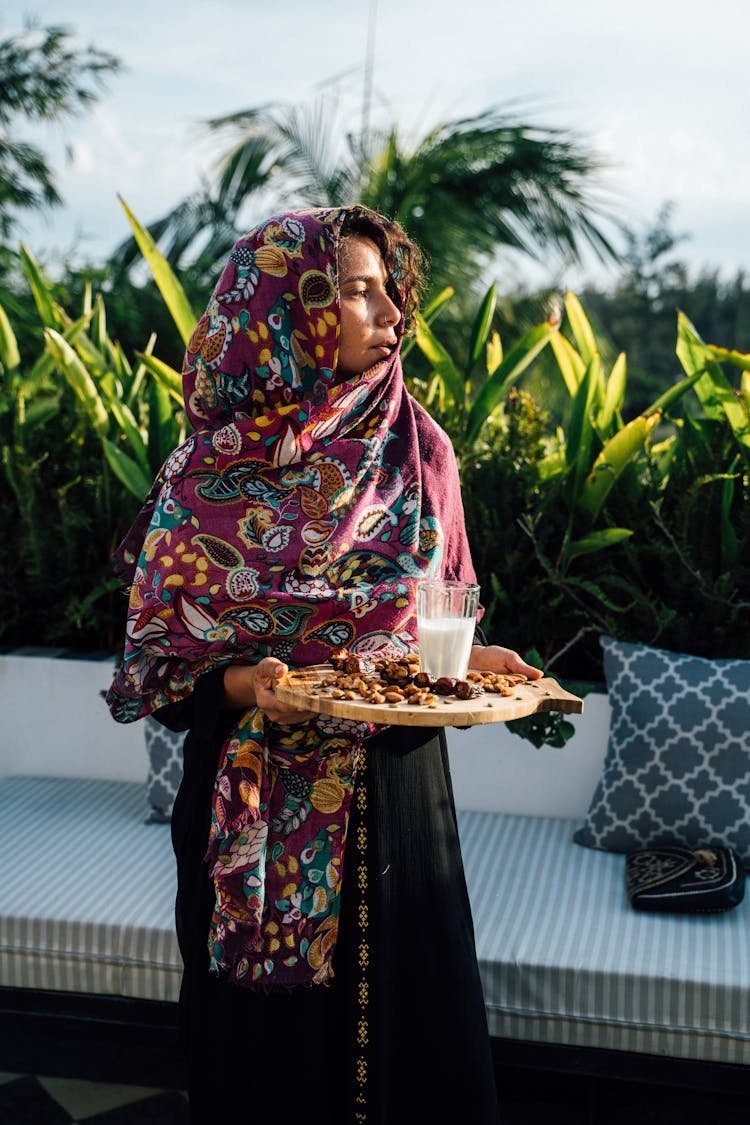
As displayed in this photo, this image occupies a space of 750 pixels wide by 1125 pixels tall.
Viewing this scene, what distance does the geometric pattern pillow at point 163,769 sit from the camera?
2672mm

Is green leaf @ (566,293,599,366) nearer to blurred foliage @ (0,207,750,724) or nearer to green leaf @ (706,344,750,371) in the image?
blurred foliage @ (0,207,750,724)

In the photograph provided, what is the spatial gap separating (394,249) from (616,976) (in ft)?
4.30

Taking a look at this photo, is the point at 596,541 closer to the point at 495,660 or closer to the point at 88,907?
the point at 495,660

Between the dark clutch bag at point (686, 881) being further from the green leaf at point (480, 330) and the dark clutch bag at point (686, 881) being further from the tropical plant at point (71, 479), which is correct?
the tropical plant at point (71, 479)

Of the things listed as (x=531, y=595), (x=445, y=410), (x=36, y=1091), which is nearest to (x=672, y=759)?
(x=531, y=595)

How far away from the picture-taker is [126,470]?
283cm

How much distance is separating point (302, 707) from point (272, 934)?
0.43m

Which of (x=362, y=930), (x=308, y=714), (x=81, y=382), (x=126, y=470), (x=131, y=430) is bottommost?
(x=362, y=930)

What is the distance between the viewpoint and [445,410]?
2984mm

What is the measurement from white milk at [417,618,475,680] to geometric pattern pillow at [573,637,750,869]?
110 centimetres

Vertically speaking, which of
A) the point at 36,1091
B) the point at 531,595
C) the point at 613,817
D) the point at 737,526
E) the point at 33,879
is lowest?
the point at 36,1091

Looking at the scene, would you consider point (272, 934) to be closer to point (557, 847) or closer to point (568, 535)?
point (557, 847)

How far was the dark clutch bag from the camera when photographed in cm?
218

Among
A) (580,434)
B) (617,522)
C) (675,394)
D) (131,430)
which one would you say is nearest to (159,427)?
(131,430)
